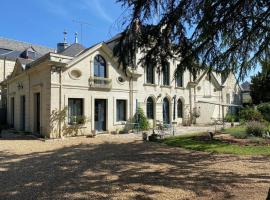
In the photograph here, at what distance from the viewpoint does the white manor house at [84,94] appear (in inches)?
713

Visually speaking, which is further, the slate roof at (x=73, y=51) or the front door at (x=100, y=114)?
the slate roof at (x=73, y=51)

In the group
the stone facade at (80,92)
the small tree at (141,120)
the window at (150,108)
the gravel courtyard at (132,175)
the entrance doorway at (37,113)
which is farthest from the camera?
the window at (150,108)

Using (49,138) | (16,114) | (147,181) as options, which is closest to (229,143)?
(147,181)

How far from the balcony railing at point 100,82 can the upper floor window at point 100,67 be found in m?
0.46

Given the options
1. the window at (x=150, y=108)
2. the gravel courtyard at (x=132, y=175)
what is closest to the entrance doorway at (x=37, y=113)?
the gravel courtyard at (x=132, y=175)

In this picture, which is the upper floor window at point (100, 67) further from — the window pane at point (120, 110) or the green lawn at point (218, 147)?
the green lawn at point (218, 147)

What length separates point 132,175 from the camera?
8023 millimetres

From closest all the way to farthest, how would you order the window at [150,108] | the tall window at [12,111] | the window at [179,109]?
1. the window at [150,108]
2. the tall window at [12,111]
3. the window at [179,109]

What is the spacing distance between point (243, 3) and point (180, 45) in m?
1.67

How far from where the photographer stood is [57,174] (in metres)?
8.23

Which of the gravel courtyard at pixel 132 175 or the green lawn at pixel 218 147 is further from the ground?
the green lawn at pixel 218 147

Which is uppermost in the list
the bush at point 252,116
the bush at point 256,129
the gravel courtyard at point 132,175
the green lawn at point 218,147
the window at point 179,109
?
the window at point 179,109

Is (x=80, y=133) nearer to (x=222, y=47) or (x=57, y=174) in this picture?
(x=57, y=174)

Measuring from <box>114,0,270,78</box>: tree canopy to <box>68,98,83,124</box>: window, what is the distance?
12320 mm
